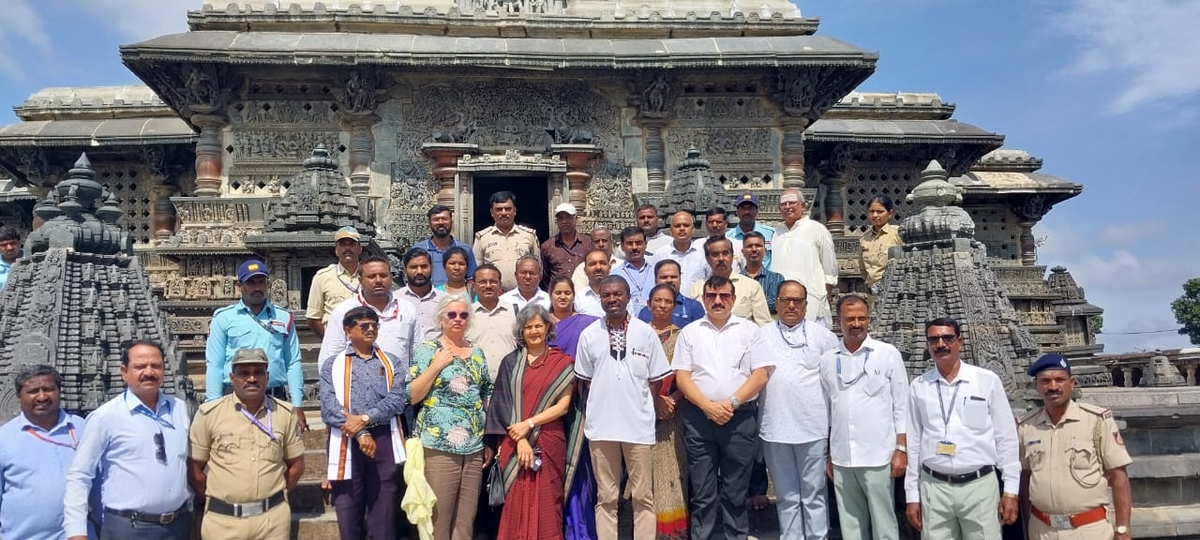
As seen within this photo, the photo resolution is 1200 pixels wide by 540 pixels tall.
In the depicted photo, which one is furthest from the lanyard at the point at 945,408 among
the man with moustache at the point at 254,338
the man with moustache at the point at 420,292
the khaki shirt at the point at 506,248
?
the man with moustache at the point at 254,338

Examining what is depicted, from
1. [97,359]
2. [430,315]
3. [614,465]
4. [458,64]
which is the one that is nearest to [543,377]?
[614,465]

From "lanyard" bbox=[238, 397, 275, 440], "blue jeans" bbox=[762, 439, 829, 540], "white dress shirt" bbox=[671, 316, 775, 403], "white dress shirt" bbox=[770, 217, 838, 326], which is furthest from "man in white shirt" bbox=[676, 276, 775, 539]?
"lanyard" bbox=[238, 397, 275, 440]

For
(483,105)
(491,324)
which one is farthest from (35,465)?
(483,105)

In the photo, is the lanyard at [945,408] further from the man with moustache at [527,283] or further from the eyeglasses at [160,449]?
the eyeglasses at [160,449]

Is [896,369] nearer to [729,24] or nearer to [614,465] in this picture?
[614,465]

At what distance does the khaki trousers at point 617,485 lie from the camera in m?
4.31

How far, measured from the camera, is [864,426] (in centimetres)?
438

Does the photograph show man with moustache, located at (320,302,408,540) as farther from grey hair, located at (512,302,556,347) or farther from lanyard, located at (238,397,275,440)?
grey hair, located at (512,302,556,347)

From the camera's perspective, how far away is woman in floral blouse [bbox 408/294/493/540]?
4.28 m

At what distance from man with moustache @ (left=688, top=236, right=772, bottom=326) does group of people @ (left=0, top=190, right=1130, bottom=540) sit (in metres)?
0.67

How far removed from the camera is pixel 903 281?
20.0ft

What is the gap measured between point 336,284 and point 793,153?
937 centimetres

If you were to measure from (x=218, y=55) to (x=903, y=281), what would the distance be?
1018 centimetres

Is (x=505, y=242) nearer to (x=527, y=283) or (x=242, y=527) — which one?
(x=527, y=283)
